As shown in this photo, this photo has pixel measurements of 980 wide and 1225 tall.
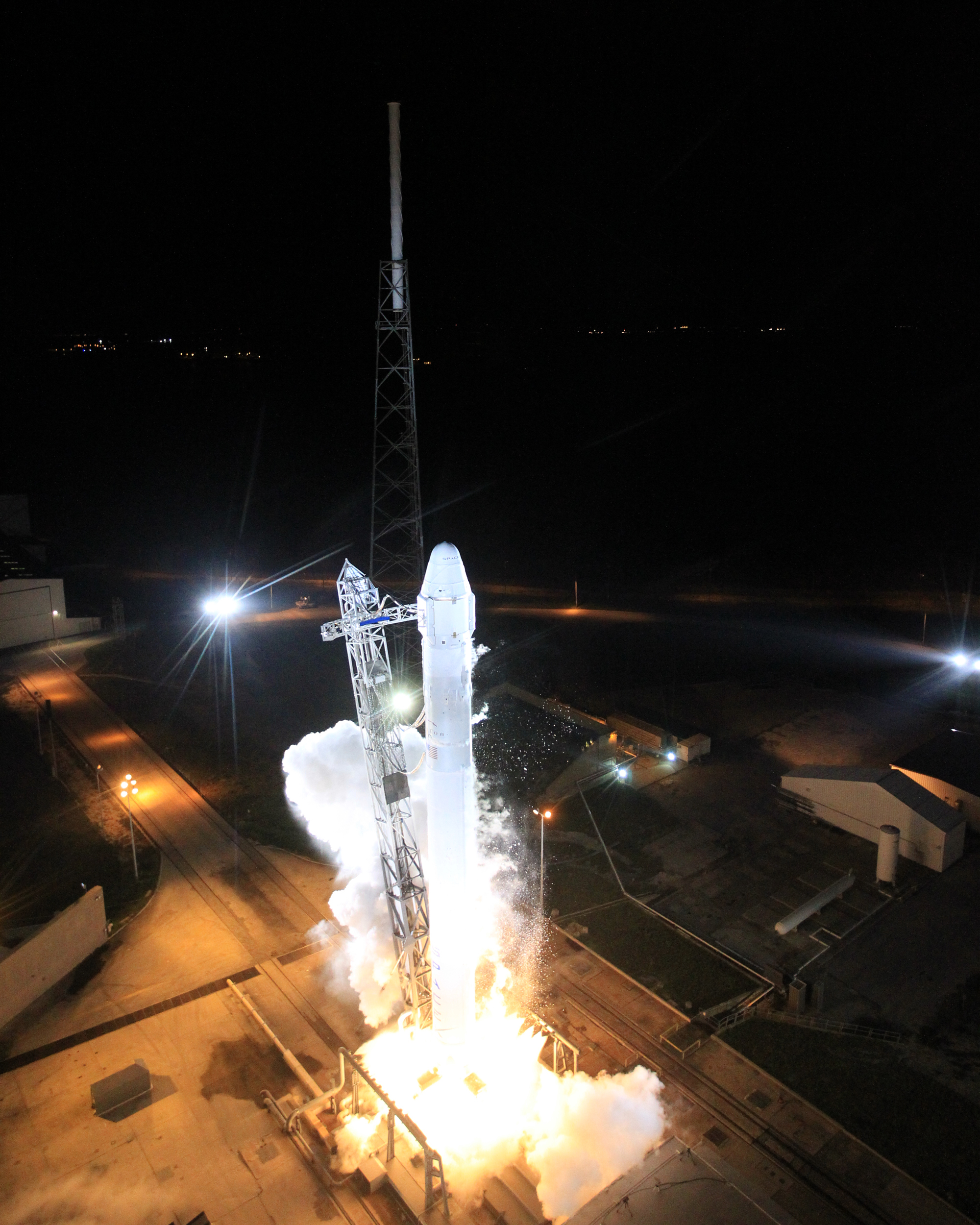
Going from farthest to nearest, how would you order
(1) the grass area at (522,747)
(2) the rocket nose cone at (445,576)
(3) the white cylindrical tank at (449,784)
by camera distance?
1. (1) the grass area at (522,747)
2. (3) the white cylindrical tank at (449,784)
3. (2) the rocket nose cone at (445,576)

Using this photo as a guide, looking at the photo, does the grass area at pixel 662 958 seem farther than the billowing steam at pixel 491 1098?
Yes

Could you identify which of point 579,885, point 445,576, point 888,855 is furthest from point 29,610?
point 888,855

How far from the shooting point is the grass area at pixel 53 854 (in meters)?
23.0

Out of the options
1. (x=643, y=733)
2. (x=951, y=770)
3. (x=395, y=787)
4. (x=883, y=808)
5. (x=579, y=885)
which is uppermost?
(x=395, y=787)

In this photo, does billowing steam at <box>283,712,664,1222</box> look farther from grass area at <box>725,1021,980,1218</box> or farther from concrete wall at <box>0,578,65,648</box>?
concrete wall at <box>0,578,65,648</box>

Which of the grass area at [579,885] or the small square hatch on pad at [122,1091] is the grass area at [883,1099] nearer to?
the grass area at [579,885]

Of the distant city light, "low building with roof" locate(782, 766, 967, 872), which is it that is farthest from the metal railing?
the distant city light

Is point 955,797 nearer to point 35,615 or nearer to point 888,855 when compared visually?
point 888,855

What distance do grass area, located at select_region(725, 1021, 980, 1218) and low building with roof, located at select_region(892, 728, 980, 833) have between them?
10839mm

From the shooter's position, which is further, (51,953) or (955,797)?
(955,797)

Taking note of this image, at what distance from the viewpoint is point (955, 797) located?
26.3 meters

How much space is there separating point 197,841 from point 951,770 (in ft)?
82.9

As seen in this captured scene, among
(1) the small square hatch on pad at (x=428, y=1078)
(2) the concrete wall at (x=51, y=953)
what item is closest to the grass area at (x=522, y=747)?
(1) the small square hatch on pad at (x=428, y=1078)

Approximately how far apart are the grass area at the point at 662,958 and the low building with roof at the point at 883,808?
25.4 feet
